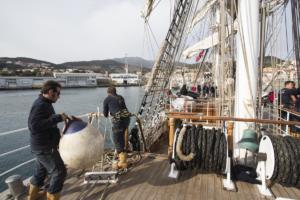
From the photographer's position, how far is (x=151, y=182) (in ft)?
11.1

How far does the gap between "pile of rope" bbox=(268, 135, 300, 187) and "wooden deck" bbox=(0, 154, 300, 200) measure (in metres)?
0.22

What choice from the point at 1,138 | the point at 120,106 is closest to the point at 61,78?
the point at 1,138

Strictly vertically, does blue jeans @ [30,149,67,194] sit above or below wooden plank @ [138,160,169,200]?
above

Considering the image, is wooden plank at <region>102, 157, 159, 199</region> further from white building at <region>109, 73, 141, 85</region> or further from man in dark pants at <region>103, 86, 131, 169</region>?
white building at <region>109, 73, 141, 85</region>

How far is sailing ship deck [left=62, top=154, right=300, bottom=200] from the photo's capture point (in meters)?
2.99

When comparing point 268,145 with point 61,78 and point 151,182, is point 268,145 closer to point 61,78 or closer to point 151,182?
point 151,182

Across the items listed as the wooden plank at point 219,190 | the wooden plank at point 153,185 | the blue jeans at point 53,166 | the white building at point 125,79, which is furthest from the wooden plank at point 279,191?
the white building at point 125,79

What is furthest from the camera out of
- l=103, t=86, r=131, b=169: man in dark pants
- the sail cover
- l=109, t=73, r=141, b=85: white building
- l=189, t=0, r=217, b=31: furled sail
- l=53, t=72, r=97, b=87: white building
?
l=109, t=73, r=141, b=85: white building

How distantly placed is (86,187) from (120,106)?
1.48m

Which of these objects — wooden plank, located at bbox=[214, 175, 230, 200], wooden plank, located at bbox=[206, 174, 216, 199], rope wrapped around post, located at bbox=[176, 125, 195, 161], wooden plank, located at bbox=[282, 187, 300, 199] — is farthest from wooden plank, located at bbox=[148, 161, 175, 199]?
wooden plank, located at bbox=[282, 187, 300, 199]

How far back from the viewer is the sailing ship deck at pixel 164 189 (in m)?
2.99

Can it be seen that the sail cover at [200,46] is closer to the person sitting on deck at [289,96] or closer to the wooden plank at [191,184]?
the person sitting on deck at [289,96]

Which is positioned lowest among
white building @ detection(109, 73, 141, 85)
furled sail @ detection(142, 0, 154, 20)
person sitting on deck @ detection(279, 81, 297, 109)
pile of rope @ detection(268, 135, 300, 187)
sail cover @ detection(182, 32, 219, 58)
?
pile of rope @ detection(268, 135, 300, 187)

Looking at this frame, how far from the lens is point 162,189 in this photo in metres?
3.17
